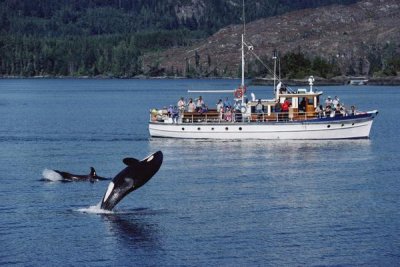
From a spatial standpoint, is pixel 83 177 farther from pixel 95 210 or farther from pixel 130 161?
pixel 130 161

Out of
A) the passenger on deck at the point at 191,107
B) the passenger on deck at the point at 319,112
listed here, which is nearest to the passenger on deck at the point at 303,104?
the passenger on deck at the point at 319,112

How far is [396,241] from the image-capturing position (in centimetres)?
4419

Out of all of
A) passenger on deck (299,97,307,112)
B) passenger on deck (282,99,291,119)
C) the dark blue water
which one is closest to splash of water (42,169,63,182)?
the dark blue water

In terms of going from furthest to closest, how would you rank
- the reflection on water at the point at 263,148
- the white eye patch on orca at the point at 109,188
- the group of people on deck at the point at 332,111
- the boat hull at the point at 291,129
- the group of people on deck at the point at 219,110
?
1. the group of people on deck at the point at 219,110
2. the group of people on deck at the point at 332,111
3. the boat hull at the point at 291,129
4. the reflection on water at the point at 263,148
5. the white eye patch on orca at the point at 109,188

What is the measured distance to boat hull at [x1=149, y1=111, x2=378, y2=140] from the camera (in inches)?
3329

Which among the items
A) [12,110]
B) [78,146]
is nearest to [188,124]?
[78,146]

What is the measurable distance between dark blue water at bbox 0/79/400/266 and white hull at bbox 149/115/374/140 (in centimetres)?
113

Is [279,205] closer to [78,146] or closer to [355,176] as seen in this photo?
[355,176]

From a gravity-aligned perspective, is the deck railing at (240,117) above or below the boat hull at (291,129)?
above

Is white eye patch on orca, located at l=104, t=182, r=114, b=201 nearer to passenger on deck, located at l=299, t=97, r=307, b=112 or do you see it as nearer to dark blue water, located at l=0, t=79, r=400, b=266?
dark blue water, located at l=0, t=79, r=400, b=266

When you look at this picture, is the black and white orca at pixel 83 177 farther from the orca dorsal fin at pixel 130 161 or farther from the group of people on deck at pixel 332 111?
the group of people on deck at pixel 332 111

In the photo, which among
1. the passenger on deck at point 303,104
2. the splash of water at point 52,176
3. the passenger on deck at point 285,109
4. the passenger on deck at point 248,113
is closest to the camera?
the splash of water at point 52,176

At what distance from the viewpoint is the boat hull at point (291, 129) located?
84562 mm

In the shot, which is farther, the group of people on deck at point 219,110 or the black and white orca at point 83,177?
the group of people on deck at point 219,110
